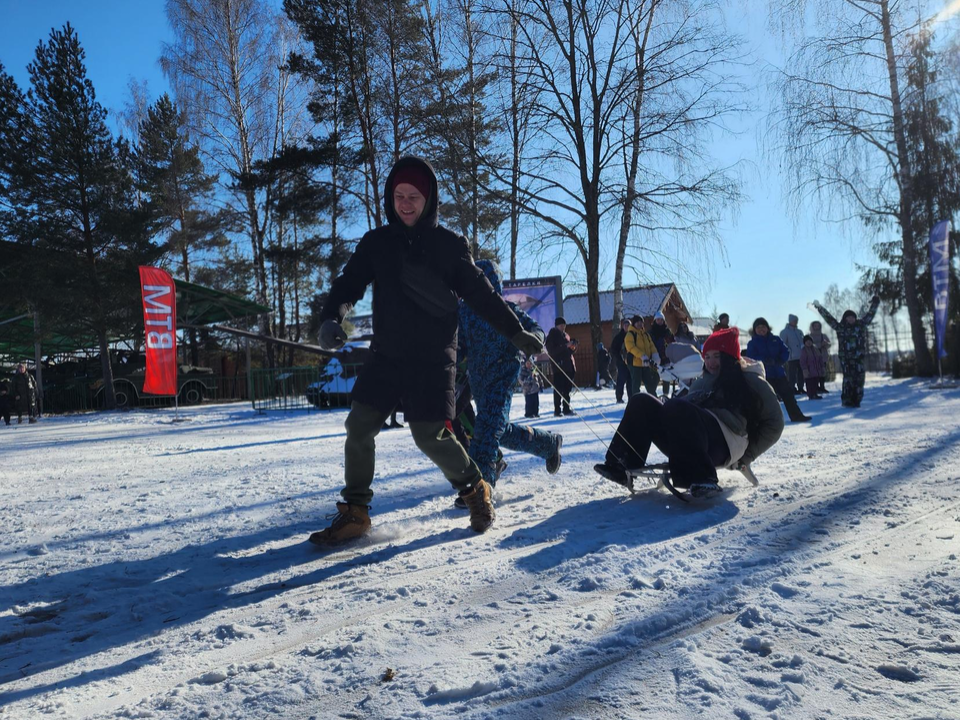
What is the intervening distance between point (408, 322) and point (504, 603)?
136 centimetres

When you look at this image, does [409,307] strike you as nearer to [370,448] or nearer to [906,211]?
[370,448]

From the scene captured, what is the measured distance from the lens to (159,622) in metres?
2.48

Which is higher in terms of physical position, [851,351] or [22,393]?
[22,393]

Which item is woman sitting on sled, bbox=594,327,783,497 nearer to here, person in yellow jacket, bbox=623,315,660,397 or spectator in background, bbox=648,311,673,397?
person in yellow jacket, bbox=623,315,660,397

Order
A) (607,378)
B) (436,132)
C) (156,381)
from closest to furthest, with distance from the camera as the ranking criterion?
(156,381), (436,132), (607,378)

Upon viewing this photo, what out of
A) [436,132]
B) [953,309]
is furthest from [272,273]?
[953,309]

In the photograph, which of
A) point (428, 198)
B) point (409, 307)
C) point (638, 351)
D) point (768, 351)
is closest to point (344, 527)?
point (409, 307)

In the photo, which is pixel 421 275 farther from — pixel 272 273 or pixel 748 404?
pixel 272 273

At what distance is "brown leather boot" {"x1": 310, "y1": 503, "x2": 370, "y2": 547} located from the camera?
337 cm

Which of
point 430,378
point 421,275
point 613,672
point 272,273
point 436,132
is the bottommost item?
point 613,672

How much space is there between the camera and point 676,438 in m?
3.96

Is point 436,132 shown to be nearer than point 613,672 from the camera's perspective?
No

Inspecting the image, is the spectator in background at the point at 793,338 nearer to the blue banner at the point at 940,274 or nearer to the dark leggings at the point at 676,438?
the blue banner at the point at 940,274

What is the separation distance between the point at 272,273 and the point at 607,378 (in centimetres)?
1141
